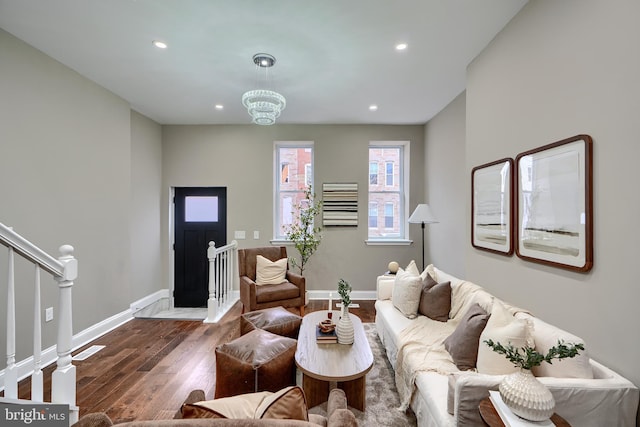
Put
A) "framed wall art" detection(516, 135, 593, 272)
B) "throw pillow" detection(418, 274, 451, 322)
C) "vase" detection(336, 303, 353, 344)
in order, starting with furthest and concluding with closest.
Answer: "throw pillow" detection(418, 274, 451, 322)
"vase" detection(336, 303, 353, 344)
"framed wall art" detection(516, 135, 593, 272)

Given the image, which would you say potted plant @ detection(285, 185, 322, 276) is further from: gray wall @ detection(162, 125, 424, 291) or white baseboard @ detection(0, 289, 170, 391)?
white baseboard @ detection(0, 289, 170, 391)

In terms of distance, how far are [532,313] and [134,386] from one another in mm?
3163

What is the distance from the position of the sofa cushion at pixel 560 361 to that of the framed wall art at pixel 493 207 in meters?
0.72

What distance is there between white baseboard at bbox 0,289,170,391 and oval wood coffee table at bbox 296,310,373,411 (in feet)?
5.84

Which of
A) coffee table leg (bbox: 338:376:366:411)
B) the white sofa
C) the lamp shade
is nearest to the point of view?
the white sofa

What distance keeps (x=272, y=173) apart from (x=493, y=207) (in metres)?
3.34

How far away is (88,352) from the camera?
294 cm

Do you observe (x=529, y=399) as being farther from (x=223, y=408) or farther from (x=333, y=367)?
(x=223, y=408)

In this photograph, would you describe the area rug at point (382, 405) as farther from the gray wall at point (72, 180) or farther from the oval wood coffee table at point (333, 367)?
the gray wall at point (72, 180)

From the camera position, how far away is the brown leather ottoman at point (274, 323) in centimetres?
259

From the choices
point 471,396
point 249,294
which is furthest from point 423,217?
point 471,396

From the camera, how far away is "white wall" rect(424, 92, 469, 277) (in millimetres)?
3564

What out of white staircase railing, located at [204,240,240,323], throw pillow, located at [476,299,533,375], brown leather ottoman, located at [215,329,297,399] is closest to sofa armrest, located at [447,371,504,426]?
throw pillow, located at [476,299,533,375]

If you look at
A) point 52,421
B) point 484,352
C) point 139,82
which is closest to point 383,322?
point 484,352
